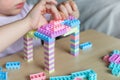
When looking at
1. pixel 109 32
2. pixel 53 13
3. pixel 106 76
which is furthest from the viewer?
pixel 109 32

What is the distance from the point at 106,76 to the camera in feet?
2.06

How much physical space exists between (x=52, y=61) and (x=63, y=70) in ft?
0.13

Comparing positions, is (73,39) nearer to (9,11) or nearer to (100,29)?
(9,11)

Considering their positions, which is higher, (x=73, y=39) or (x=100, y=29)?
(x=100, y=29)

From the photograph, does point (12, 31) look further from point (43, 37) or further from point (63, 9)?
point (63, 9)

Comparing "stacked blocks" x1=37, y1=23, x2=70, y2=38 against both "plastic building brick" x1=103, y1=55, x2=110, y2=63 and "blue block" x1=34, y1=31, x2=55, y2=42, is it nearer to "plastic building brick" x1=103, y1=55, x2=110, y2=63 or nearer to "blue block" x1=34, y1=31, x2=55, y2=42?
"blue block" x1=34, y1=31, x2=55, y2=42

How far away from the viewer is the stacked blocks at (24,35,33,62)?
0.71m

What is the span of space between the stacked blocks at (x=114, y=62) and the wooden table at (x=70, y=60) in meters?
0.01

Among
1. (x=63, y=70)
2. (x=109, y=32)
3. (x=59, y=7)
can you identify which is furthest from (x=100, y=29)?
(x=63, y=70)

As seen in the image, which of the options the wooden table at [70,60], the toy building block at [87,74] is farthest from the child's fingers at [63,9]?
the toy building block at [87,74]

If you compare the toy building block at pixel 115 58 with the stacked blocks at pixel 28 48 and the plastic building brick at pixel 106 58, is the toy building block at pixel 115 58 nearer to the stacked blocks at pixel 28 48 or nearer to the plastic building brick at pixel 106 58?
the plastic building brick at pixel 106 58

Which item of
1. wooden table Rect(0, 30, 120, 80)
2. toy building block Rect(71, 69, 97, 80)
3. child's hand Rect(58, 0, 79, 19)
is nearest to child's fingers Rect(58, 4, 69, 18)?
child's hand Rect(58, 0, 79, 19)

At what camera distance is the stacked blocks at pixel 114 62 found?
2.09 feet

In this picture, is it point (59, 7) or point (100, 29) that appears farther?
point (100, 29)
